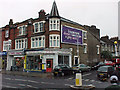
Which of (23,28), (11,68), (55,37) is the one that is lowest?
(11,68)

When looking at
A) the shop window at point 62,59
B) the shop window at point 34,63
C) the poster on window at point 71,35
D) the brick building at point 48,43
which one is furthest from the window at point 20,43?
the poster on window at point 71,35

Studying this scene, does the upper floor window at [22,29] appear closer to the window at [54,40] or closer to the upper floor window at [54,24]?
the upper floor window at [54,24]

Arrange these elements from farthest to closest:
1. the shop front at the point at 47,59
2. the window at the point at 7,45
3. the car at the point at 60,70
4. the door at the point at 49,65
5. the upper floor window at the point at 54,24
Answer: the window at the point at 7,45 < the upper floor window at the point at 54,24 < the door at the point at 49,65 < the shop front at the point at 47,59 < the car at the point at 60,70

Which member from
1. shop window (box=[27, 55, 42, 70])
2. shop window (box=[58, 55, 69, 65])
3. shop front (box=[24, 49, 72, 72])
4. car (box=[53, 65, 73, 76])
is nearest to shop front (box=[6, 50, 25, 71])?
shop window (box=[27, 55, 42, 70])

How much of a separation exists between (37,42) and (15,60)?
797 cm

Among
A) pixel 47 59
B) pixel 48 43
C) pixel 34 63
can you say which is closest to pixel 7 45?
pixel 34 63

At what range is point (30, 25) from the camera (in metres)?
30.9

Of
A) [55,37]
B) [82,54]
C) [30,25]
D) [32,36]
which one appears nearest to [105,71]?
[55,37]

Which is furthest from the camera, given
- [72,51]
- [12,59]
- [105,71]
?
[12,59]

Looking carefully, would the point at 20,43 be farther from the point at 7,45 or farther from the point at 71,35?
the point at 71,35

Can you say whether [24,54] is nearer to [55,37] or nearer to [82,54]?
[55,37]

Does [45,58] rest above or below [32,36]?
below

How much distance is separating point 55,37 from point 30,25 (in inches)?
285

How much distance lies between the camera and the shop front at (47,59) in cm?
2627
